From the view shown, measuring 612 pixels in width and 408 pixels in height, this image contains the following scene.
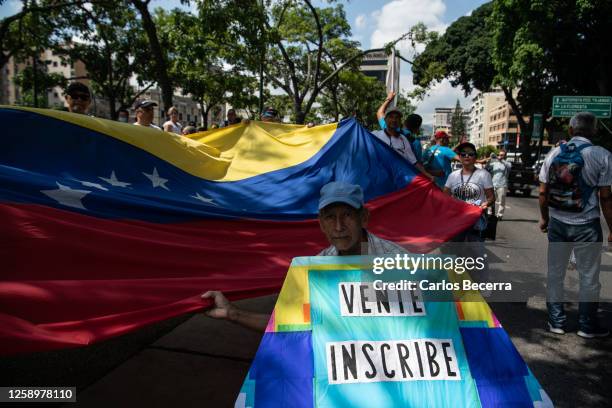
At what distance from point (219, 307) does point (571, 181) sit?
343 centimetres

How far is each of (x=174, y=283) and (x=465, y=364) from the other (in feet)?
5.28

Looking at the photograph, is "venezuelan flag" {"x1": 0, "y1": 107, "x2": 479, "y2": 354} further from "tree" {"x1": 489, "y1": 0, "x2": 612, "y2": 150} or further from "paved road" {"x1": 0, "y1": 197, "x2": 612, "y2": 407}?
"tree" {"x1": 489, "y1": 0, "x2": 612, "y2": 150}

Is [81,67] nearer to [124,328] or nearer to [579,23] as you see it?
[579,23]

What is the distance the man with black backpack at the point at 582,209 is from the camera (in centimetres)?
407

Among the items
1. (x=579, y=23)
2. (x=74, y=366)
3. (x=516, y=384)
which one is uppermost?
(x=579, y=23)

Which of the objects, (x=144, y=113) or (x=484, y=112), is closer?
(x=144, y=113)

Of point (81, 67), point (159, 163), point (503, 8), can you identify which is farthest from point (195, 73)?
point (81, 67)

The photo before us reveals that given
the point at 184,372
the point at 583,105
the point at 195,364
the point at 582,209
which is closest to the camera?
the point at 184,372

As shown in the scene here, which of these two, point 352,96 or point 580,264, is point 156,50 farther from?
point 352,96

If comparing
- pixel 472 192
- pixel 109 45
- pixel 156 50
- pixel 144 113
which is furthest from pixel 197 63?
pixel 472 192

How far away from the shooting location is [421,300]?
204cm

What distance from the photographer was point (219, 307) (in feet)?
7.80

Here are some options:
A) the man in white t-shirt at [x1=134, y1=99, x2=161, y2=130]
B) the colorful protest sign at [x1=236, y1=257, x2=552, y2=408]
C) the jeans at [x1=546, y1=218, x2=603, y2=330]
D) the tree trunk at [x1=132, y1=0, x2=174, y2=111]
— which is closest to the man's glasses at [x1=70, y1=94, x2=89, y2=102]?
the man in white t-shirt at [x1=134, y1=99, x2=161, y2=130]

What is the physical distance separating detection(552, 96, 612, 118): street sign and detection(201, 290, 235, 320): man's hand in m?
22.5
